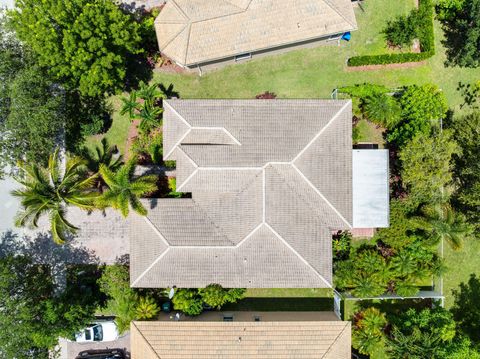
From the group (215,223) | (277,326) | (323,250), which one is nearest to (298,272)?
(323,250)

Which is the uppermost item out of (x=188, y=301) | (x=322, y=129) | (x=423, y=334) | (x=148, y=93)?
(x=148, y=93)

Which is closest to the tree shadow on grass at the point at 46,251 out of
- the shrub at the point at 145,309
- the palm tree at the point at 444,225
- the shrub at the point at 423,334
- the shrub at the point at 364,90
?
the shrub at the point at 145,309

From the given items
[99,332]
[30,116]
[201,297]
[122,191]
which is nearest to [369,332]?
[201,297]

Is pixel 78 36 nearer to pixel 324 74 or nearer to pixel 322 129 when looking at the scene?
pixel 322 129

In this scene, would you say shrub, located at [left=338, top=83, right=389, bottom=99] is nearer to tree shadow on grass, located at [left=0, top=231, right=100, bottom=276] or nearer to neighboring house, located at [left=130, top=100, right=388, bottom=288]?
neighboring house, located at [left=130, top=100, right=388, bottom=288]

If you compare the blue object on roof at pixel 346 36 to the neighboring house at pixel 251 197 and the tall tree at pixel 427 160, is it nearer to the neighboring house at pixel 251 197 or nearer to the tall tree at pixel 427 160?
the neighboring house at pixel 251 197

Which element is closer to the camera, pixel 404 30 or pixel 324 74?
pixel 404 30

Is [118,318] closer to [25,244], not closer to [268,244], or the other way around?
[25,244]
